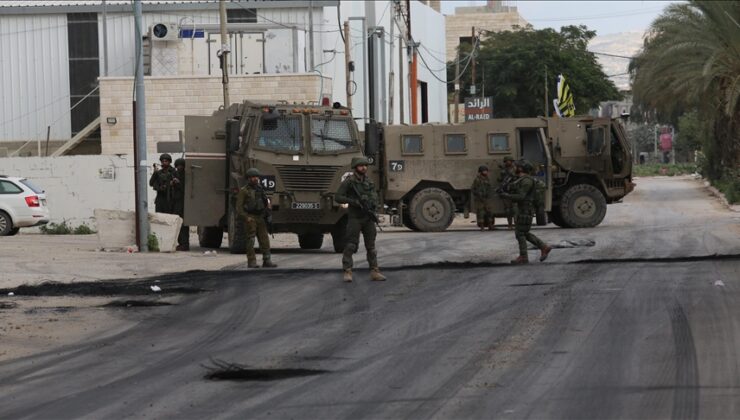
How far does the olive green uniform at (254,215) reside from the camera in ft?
63.5

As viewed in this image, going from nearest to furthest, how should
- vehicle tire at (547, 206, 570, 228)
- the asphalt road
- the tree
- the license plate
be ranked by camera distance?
the asphalt road → the license plate → vehicle tire at (547, 206, 570, 228) → the tree

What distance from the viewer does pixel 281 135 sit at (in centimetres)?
2233

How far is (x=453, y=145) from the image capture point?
3048 centimetres

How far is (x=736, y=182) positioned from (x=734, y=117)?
3.17 meters

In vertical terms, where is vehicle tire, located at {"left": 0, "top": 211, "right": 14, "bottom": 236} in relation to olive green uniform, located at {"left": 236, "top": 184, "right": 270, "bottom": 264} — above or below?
below

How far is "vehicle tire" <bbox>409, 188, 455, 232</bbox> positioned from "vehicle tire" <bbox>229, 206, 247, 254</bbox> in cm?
813

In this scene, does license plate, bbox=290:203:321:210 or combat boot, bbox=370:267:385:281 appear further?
license plate, bbox=290:203:321:210

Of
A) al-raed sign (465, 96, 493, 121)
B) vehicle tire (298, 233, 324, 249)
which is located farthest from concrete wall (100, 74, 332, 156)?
vehicle tire (298, 233, 324, 249)

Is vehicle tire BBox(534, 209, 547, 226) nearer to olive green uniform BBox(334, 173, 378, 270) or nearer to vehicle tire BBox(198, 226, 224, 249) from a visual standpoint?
vehicle tire BBox(198, 226, 224, 249)

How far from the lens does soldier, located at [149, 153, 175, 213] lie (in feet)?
77.2

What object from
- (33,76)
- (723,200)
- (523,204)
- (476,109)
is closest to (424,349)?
(523,204)

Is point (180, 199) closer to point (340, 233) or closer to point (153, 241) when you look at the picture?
point (153, 241)

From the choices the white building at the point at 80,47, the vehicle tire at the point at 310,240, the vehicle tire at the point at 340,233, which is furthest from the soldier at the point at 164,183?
the white building at the point at 80,47

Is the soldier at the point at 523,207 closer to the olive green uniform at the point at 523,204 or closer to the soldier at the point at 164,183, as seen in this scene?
the olive green uniform at the point at 523,204
